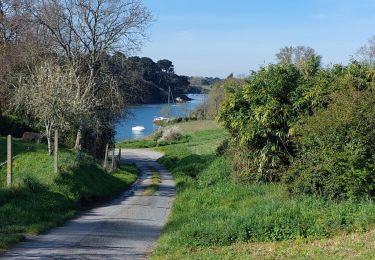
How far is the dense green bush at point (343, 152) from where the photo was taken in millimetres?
13047

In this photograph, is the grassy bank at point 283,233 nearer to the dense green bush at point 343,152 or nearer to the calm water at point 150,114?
the dense green bush at point 343,152

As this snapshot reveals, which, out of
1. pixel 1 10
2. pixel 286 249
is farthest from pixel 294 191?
pixel 1 10

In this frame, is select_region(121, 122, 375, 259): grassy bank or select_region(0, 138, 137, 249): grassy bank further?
select_region(0, 138, 137, 249): grassy bank

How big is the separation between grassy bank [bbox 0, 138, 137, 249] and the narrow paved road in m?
0.54

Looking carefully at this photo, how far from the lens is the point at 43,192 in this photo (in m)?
17.2

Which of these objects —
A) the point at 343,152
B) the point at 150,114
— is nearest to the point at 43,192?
the point at 343,152

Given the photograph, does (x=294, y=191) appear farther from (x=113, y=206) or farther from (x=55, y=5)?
(x=55, y=5)

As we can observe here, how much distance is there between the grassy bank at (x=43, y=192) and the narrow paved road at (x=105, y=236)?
1.78 ft

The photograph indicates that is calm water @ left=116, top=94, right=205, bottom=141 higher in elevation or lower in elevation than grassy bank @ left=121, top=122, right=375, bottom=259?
higher

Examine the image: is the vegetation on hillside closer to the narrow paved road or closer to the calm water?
the narrow paved road

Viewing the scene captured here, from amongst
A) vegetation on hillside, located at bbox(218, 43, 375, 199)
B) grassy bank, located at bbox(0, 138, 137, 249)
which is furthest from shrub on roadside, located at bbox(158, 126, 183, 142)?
vegetation on hillside, located at bbox(218, 43, 375, 199)

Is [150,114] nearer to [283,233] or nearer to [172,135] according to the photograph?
[172,135]

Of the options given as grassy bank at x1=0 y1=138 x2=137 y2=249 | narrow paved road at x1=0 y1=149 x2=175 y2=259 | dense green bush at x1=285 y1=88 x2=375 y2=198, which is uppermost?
dense green bush at x1=285 y1=88 x2=375 y2=198

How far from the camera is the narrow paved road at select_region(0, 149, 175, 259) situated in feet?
37.0
